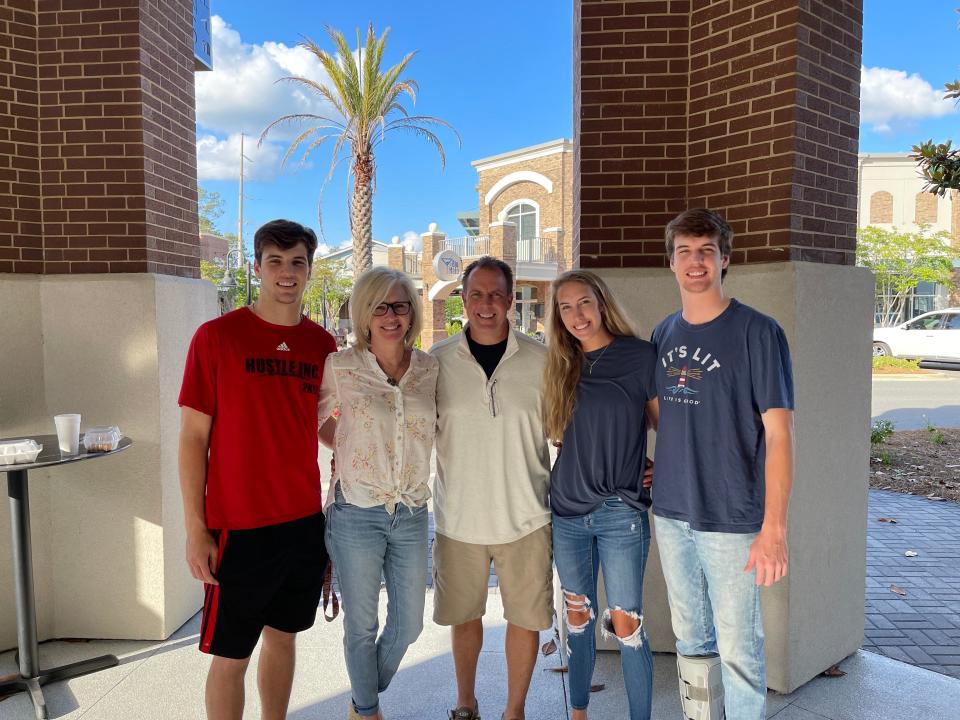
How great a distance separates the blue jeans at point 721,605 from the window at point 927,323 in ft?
70.5

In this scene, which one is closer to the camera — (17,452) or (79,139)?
(17,452)

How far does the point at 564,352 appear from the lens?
263 cm

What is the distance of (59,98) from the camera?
12.6 feet

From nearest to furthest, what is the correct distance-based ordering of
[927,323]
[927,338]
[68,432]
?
[68,432], [927,338], [927,323]

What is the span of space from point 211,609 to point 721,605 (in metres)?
1.83

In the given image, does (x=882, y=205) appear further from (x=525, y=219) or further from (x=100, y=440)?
(x=100, y=440)

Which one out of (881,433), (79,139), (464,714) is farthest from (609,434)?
(881,433)

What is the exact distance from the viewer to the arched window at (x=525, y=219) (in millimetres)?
31969

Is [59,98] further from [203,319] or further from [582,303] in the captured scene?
[582,303]

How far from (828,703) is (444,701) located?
5.96 ft

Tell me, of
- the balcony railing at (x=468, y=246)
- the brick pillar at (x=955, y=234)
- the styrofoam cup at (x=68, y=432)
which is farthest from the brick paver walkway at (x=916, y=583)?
the brick pillar at (x=955, y=234)

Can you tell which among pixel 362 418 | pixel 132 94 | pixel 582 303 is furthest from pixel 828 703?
pixel 132 94

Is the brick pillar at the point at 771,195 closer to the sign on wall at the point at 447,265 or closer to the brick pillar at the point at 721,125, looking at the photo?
the brick pillar at the point at 721,125

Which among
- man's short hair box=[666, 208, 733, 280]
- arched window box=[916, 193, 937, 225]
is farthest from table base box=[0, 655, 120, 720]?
arched window box=[916, 193, 937, 225]
